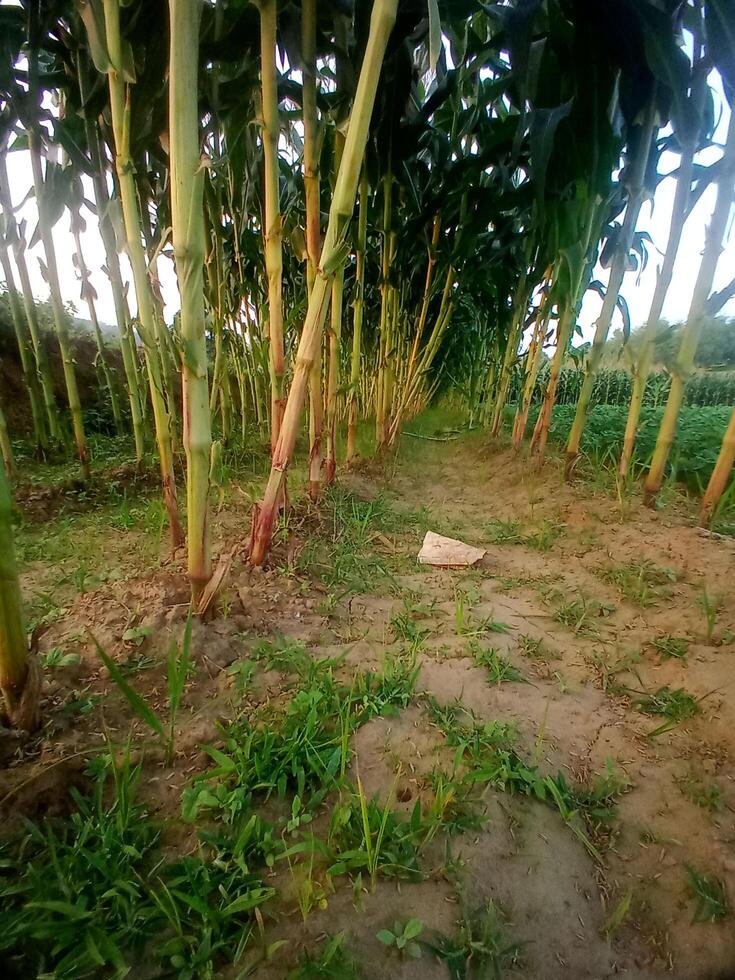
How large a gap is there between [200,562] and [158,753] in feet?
1.48

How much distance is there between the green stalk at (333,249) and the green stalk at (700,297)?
151cm

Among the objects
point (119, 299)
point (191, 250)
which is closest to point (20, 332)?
point (119, 299)

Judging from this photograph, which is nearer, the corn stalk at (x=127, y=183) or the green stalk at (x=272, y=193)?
the corn stalk at (x=127, y=183)

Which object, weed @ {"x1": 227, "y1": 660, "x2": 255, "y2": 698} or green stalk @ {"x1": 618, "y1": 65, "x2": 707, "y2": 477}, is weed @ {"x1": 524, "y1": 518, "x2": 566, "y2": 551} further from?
weed @ {"x1": 227, "y1": 660, "x2": 255, "y2": 698}

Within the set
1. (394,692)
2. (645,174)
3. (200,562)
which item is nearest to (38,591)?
(200,562)

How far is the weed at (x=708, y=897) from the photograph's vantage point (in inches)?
24.8

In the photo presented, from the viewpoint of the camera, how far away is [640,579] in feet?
4.93

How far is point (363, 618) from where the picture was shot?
4.48 feet

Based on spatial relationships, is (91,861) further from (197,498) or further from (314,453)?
(314,453)

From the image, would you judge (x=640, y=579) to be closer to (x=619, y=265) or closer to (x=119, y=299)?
(x=619, y=265)

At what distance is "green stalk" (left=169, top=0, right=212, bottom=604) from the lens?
2.95 ft

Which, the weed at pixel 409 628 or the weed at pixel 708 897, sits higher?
the weed at pixel 409 628

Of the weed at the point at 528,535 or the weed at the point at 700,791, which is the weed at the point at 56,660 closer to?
the weed at the point at 700,791

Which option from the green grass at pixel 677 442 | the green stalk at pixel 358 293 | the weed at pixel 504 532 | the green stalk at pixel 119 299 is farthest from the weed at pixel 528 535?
the green stalk at pixel 119 299
